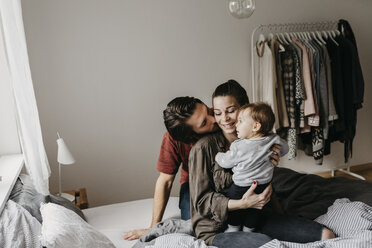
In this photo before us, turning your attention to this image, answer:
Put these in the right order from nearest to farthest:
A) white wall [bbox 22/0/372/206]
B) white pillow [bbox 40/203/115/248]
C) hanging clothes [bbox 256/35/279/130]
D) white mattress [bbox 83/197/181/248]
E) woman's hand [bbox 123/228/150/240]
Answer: white pillow [bbox 40/203/115/248], woman's hand [bbox 123/228/150/240], white mattress [bbox 83/197/181/248], white wall [bbox 22/0/372/206], hanging clothes [bbox 256/35/279/130]

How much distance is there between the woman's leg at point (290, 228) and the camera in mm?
1418

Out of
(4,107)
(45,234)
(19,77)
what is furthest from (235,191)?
(4,107)

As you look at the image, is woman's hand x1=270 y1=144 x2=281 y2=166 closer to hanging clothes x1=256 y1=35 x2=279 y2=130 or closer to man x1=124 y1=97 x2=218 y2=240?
man x1=124 y1=97 x2=218 y2=240

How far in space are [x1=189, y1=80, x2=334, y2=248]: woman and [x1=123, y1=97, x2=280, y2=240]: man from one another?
0.09 meters

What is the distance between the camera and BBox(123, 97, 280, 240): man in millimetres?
1569

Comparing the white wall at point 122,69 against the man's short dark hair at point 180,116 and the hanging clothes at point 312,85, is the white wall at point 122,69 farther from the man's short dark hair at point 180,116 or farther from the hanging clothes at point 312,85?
the man's short dark hair at point 180,116

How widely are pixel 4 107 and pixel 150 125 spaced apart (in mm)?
1140

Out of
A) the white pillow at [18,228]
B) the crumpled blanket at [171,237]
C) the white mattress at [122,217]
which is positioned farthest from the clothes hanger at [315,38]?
the white pillow at [18,228]

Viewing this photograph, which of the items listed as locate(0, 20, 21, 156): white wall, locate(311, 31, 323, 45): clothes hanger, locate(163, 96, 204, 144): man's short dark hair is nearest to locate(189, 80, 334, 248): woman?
locate(163, 96, 204, 144): man's short dark hair

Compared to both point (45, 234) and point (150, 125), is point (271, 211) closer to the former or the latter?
point (45, 234)

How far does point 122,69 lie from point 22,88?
1242 millimetres

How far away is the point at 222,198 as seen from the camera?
1.44m

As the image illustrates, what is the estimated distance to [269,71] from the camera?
296 cm

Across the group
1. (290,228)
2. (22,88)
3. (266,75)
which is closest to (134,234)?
(290,228)
